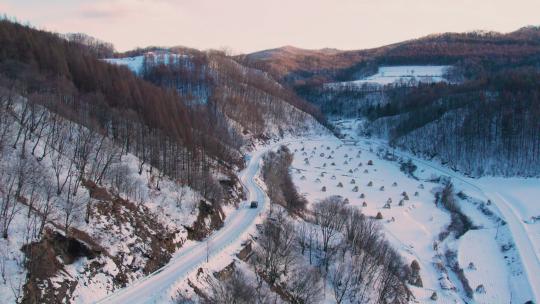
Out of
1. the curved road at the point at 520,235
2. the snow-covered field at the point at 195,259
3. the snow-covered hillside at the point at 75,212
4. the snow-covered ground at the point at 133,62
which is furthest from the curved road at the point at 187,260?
the snow-covered ground at the point at 133,62

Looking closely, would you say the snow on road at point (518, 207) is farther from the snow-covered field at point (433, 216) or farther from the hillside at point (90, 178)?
the hillside at point (90, 178)

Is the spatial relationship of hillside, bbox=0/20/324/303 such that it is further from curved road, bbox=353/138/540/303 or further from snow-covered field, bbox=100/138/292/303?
curved road, bbox=353/138/540/303

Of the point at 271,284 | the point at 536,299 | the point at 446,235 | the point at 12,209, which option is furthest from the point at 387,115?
the point at 12,209

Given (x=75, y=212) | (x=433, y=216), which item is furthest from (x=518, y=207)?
(x=75, y=212)

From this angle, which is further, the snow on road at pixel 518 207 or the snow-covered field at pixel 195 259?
the snow on road at pixel 518 207

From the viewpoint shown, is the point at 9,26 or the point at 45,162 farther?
the point at 9,26

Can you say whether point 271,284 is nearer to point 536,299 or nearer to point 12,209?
point 12,209

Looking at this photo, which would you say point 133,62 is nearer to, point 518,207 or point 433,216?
point 433,216
